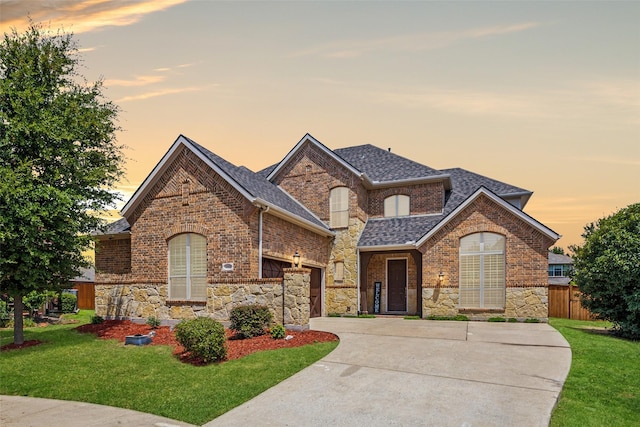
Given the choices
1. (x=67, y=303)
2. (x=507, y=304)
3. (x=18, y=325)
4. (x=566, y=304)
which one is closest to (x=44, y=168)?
(x=18, y=325)

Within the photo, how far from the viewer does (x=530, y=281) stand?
1727cm

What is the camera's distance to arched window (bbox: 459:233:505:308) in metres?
17.8

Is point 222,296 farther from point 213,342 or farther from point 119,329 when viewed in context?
point 213,342

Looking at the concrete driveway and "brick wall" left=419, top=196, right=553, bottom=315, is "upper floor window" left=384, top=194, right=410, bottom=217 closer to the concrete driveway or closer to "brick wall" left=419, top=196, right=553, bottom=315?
"brick wall" left=419, top=196, right=553, bottom=315

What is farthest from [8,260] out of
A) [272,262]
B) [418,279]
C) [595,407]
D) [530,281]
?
[530,281]

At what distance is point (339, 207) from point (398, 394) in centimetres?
1425

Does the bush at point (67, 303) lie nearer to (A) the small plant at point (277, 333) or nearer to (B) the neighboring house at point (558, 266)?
(A) the small plant at point (277, 333)

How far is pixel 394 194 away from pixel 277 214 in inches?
328

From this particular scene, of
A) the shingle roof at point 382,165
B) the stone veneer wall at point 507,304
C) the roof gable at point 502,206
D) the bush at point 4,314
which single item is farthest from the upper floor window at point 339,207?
the bush at point 4,314

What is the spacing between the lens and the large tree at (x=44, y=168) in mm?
12281

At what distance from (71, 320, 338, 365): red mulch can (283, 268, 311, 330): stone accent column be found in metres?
0.35

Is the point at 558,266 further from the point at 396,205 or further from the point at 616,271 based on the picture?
the point at 616,271

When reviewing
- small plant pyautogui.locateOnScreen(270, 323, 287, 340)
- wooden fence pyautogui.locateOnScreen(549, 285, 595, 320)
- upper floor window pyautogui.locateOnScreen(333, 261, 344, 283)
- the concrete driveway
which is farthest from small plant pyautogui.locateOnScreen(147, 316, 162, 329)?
wooden fence pyautogui.locateOnScreen(549, 285, 595, 320)

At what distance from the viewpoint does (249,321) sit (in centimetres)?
1269
